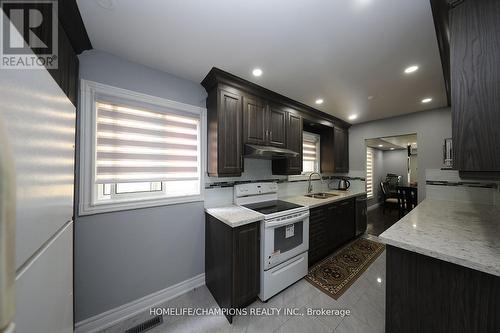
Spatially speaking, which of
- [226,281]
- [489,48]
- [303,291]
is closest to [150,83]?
[226,281]

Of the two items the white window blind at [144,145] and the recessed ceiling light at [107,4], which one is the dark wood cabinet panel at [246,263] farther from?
the recessed ceiling light at [107,4]

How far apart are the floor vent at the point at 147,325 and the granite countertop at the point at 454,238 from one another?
1.99 m

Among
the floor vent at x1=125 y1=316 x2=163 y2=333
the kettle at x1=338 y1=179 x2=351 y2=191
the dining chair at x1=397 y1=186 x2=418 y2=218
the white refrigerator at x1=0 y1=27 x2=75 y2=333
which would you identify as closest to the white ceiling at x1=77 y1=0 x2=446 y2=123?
the white refrigerator at x1=0 y1=27 x2=75 y2=333

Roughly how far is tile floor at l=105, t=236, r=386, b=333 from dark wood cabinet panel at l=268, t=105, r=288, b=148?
181 centimetres

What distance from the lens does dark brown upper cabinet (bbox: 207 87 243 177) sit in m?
1.92

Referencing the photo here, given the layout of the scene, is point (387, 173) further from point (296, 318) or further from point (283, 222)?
point (296, 318)

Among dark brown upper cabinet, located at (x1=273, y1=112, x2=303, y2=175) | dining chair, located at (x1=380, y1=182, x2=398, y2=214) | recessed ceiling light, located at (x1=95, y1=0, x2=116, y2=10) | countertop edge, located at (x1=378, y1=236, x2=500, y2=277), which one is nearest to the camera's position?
countertop edge, located at (x1=378, y1=236, x2=500, y2=277)

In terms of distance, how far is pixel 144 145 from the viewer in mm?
1735

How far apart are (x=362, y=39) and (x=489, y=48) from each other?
745 millimetres

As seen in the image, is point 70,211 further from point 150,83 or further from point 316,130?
point 316,130

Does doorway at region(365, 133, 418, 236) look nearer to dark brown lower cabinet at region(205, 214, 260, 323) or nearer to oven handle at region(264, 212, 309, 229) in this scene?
oven handle at region(264, 212, 309, 229)

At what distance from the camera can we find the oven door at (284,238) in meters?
1.77

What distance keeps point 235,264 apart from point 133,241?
3.30 ft

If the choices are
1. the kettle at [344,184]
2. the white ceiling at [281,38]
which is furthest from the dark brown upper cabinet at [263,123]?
the kettle at [344,184]
